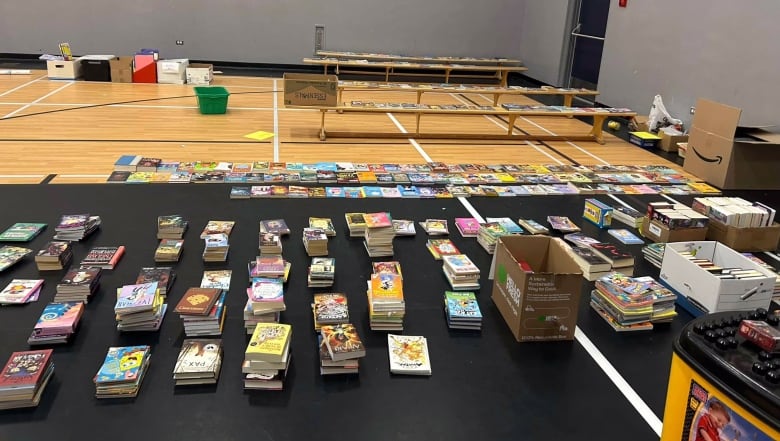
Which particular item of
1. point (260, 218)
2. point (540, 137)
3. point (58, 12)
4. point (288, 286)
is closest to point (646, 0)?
point (540, 137)

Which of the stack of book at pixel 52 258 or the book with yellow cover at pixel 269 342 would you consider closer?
the book with yellow cover at pixel 269 342

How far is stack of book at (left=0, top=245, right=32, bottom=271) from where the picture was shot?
319cm

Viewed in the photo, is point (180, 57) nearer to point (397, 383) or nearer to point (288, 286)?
point (288, 286)

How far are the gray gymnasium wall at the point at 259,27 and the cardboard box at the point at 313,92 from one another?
A: 6063mm

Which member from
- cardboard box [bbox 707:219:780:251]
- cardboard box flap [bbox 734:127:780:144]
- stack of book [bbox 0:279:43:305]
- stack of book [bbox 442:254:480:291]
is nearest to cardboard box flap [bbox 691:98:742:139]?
cardboard box flap [bbox 734:127:780:144]

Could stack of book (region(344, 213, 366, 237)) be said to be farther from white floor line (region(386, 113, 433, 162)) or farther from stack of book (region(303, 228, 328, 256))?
white floor line (region(386, 113, 433, 162))

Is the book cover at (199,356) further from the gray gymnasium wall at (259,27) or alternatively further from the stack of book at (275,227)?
the gray gymnasium wall at (259,27)

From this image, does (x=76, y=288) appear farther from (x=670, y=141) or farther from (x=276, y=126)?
(x=670, y=141)

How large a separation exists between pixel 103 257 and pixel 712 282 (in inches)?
130

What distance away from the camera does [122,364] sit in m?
2.37

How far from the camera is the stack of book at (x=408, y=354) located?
8.27 feet

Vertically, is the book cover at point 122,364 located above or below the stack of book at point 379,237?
below

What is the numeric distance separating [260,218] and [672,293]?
2671 mm

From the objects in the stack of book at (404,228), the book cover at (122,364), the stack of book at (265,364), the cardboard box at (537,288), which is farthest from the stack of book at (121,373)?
the stack of book at (404,228)
